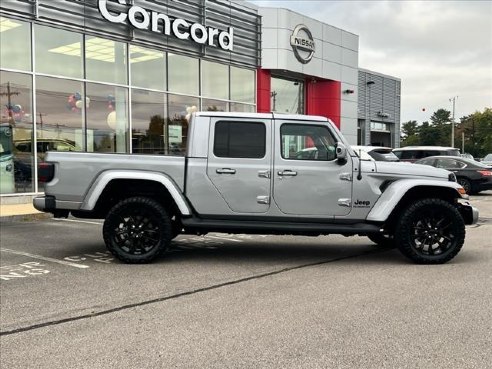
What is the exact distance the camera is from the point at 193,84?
754 inches

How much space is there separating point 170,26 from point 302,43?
23.1ft

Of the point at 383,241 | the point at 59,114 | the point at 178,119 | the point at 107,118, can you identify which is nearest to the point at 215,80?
the point at 178,119

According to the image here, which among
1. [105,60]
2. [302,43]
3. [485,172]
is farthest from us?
[302,43]

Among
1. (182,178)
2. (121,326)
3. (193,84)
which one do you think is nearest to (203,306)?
(121,326)

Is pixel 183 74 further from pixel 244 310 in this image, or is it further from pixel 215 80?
pixel 244 310

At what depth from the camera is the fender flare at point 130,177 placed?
Answer: 21.7 feet

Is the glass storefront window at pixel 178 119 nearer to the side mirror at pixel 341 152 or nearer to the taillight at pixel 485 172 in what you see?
the taillight at pixel 485 172

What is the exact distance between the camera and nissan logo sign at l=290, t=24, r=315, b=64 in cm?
2205

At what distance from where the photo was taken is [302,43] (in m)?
22.4

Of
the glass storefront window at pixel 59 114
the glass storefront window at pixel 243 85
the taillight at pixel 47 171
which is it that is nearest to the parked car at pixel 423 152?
the glass storefront window at pixel 243 85

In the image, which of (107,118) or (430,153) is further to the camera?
(430,153)

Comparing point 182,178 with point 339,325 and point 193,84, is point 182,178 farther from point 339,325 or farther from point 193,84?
point 193,84

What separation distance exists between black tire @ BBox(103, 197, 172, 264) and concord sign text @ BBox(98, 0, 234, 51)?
35.5 ft

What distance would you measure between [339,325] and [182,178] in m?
3.12
